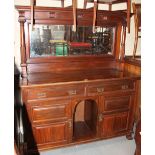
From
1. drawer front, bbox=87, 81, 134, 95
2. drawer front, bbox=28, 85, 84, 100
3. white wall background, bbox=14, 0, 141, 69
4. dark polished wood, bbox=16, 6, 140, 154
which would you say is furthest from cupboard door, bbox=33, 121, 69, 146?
white wall background, bbox=14, 0, 141, 69

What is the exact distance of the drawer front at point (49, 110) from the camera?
6.77 feet

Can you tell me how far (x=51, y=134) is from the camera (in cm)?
220

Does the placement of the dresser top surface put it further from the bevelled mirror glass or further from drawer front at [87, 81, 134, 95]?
the bevelled mirror glass

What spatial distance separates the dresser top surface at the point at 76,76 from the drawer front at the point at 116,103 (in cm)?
28

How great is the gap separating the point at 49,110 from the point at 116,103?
2.84 feet

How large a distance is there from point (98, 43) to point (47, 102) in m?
1.14

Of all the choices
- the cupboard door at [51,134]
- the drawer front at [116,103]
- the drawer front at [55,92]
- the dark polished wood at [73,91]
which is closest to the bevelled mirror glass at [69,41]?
the dark polished wood at [73,91]

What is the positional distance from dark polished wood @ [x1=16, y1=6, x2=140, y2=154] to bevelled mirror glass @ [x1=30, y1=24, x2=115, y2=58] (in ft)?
0.22

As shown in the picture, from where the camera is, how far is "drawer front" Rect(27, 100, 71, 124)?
6.77ft

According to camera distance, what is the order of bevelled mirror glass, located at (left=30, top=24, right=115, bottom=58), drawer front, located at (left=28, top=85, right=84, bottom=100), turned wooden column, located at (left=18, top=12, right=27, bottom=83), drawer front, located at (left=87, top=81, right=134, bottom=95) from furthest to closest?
1. bevelled mirror glass, located at (left=30, top=24, right=115, bottom=58)
2. drawer front, located at (left=87, top=81, right=134, bottom=95)
3. turned wooden column, located at (left=18, top=12, right=27, bottom=83)
4. drawer front, located at (left=28, top=85, right=84, bottom=100)

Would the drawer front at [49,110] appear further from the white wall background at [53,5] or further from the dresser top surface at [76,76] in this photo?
the white wall background at [53,5]

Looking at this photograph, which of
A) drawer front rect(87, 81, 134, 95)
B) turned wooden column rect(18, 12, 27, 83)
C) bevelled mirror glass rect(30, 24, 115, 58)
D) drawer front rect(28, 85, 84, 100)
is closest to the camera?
drawer front rect(28, 85, 84, 100)
